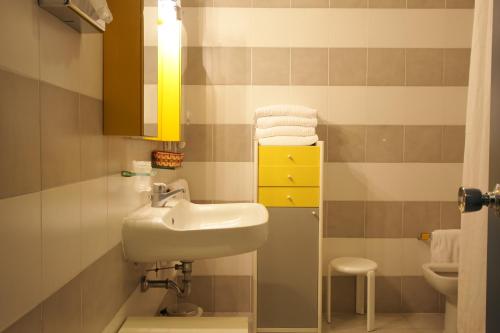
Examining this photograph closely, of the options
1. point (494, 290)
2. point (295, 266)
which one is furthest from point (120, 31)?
point (295, 266)

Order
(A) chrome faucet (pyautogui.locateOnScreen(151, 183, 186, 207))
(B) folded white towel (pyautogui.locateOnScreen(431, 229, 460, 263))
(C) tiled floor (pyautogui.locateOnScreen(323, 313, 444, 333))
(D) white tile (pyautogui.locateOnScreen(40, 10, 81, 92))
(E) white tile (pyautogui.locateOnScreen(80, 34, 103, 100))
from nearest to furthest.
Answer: (D) white tile (pyautogui.locateOnScreen(40, 10, 81, 92)) → (E) white tile (pyautogui.locateOnScreen(80, 34, 103, 100)) → (A) chrome faucet (pyautogui.locateOnScreen(151, 183, 186, 207)) → (C) tiled floor (pyautogui.locateOnScreen(323, 313, 444, 333)) → (B) folded white towel (pyautogui.locateOnScreen(431, 229, 460, 263))

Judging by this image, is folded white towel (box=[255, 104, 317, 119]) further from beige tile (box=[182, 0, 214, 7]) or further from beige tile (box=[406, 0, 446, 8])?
beige tile (box=[406, 0, 446, 8])

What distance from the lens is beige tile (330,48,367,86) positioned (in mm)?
2961

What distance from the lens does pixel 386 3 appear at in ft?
9.71

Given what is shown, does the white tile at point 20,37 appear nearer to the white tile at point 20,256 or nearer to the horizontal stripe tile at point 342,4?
the white tile at point 20,256

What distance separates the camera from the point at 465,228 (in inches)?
71.1

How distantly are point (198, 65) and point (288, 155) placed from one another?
0.94m

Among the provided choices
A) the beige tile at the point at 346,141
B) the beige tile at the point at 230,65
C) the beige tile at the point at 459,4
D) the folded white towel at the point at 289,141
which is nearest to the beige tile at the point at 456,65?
the beige tile at the point at 459,4

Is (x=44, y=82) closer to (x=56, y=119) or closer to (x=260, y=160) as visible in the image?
(x=56, y=119)

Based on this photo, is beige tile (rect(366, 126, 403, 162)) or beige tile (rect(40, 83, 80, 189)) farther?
beige tile (rect(366, 126, 403, 162))

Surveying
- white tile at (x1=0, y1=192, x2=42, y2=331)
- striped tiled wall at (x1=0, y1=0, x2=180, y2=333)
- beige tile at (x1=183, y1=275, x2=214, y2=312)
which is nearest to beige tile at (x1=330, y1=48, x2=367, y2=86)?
beige tile at (x1=183, y1=275, x2=214, y2=312)

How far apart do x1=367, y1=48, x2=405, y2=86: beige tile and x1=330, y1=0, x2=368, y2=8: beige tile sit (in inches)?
12.5

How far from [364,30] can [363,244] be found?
4.93ft

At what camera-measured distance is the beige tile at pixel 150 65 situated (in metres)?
1.70
